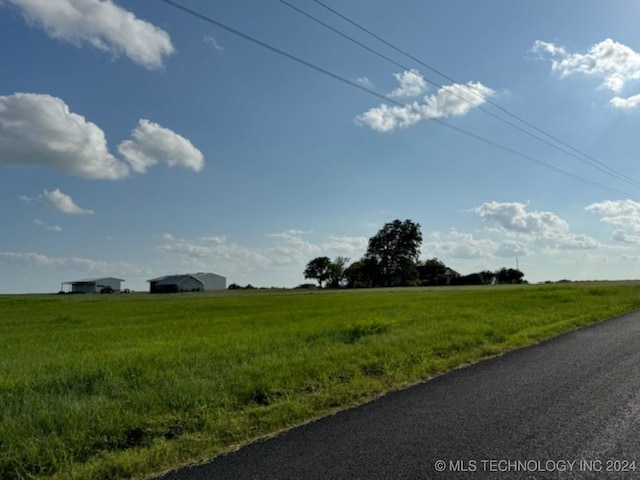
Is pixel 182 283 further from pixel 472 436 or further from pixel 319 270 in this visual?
pixel 472 436

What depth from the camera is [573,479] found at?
390cm

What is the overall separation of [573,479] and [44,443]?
5231 millimetres

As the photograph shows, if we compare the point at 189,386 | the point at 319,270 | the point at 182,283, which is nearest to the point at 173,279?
the point at 182,283

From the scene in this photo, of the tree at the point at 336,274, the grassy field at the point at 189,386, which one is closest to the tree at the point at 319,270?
the tree at the point at 336,274

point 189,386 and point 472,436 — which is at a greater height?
point 189,386

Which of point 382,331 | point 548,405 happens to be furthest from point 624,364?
point 382,331

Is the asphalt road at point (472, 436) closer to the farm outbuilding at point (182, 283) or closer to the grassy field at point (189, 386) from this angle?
the grassy field at point (189, 386)

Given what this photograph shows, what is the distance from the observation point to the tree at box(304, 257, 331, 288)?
440 ft

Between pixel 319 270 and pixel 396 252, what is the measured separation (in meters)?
28.1

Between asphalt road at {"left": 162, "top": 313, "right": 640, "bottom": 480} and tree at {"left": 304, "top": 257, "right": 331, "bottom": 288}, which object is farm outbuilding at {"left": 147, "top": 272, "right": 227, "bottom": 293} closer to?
tree at {"left": 304, "top": 257, "right": 331, "bottom": 288}

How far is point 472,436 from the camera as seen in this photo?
5.01 meters

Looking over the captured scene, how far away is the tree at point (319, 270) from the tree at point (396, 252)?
746 inches

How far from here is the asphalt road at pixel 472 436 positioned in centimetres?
423

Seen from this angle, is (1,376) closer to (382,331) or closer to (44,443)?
(44,443)
